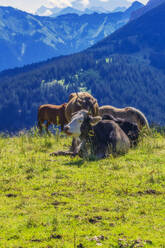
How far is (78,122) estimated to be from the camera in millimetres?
11695

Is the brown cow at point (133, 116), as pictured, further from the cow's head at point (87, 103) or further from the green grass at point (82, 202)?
the green grass at point (82, 202)

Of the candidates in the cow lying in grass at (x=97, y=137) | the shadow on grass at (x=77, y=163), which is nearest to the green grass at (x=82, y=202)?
the shadow on grass at (x=77, y=163)

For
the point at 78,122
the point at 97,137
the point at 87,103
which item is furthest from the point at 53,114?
the point at 78,122

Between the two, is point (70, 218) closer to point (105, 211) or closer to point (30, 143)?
point (105, 211)

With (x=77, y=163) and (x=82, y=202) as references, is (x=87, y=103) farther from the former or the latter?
(x=82, y=202)

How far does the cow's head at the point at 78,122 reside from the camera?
11336 millimetres

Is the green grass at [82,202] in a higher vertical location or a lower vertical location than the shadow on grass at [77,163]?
lower

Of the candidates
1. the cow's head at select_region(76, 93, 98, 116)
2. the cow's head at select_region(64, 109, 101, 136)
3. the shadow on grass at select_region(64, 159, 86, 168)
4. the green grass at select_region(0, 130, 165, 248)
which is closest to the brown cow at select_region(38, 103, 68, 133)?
the cow's head at select_region(76, 93, 98, 116)

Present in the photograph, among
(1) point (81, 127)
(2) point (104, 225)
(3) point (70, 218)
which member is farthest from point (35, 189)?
(1) point (81, 127)

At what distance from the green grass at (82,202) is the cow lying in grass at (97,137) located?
1.60 ft

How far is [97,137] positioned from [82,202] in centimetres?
524

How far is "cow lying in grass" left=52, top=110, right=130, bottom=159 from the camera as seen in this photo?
471 inches

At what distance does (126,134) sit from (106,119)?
1125 millimetres

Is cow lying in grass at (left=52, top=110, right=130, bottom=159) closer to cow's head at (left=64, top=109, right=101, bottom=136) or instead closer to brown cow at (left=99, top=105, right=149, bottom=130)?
cow's head at (left=64, top=109, right=101, bottom=136)
